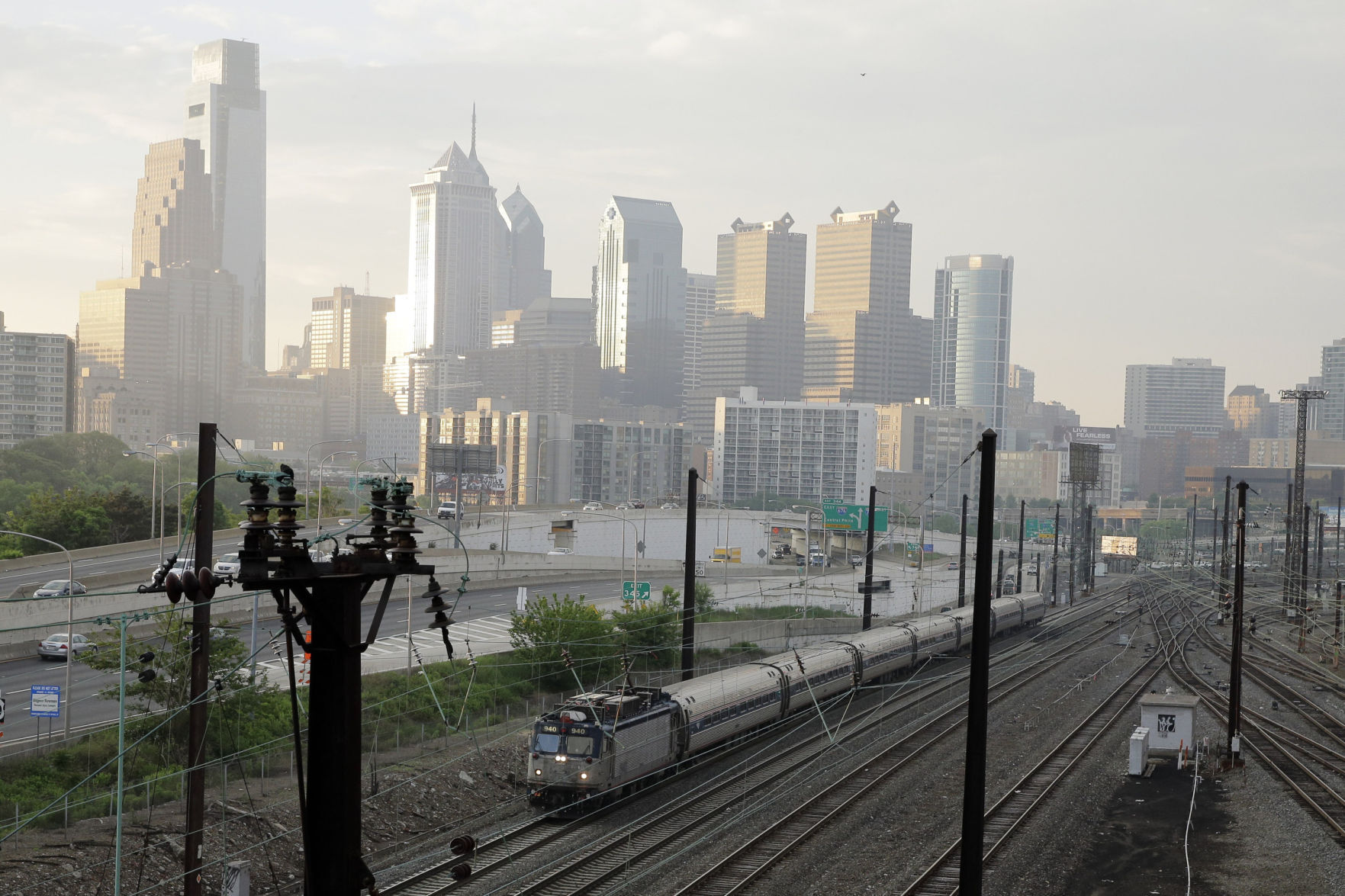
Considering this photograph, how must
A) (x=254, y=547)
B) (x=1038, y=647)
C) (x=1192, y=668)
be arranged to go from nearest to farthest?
(x=254, y=547), (x=1192, y=668), (x=1038, y=647)

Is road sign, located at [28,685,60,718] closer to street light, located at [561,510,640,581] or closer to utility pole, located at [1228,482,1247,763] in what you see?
utility pole, located at [1228,482,1247,763]

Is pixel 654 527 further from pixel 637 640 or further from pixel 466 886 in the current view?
pixel 466 886

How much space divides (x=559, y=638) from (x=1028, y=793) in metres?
17.8

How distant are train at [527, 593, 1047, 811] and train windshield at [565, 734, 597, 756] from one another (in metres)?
0.02

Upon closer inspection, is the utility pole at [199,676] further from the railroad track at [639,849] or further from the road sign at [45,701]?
the road sign at [45,701]

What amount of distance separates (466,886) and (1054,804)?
1500cm

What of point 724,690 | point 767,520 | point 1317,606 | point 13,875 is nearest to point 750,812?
point 724,690

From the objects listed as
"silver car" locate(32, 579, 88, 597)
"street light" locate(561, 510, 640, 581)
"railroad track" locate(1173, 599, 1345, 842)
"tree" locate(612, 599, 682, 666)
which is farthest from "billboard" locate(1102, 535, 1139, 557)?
"silver car" locate(32, 579, 88, 597)

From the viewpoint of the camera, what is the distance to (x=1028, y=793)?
3036 centimetres

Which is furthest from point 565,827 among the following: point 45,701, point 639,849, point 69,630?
point 45,701

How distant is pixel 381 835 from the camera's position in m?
26.1

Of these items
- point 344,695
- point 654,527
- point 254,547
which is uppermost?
point 254,547

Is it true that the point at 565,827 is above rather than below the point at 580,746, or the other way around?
below

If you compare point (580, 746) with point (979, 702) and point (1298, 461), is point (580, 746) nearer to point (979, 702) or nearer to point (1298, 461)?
point (979, 702)
